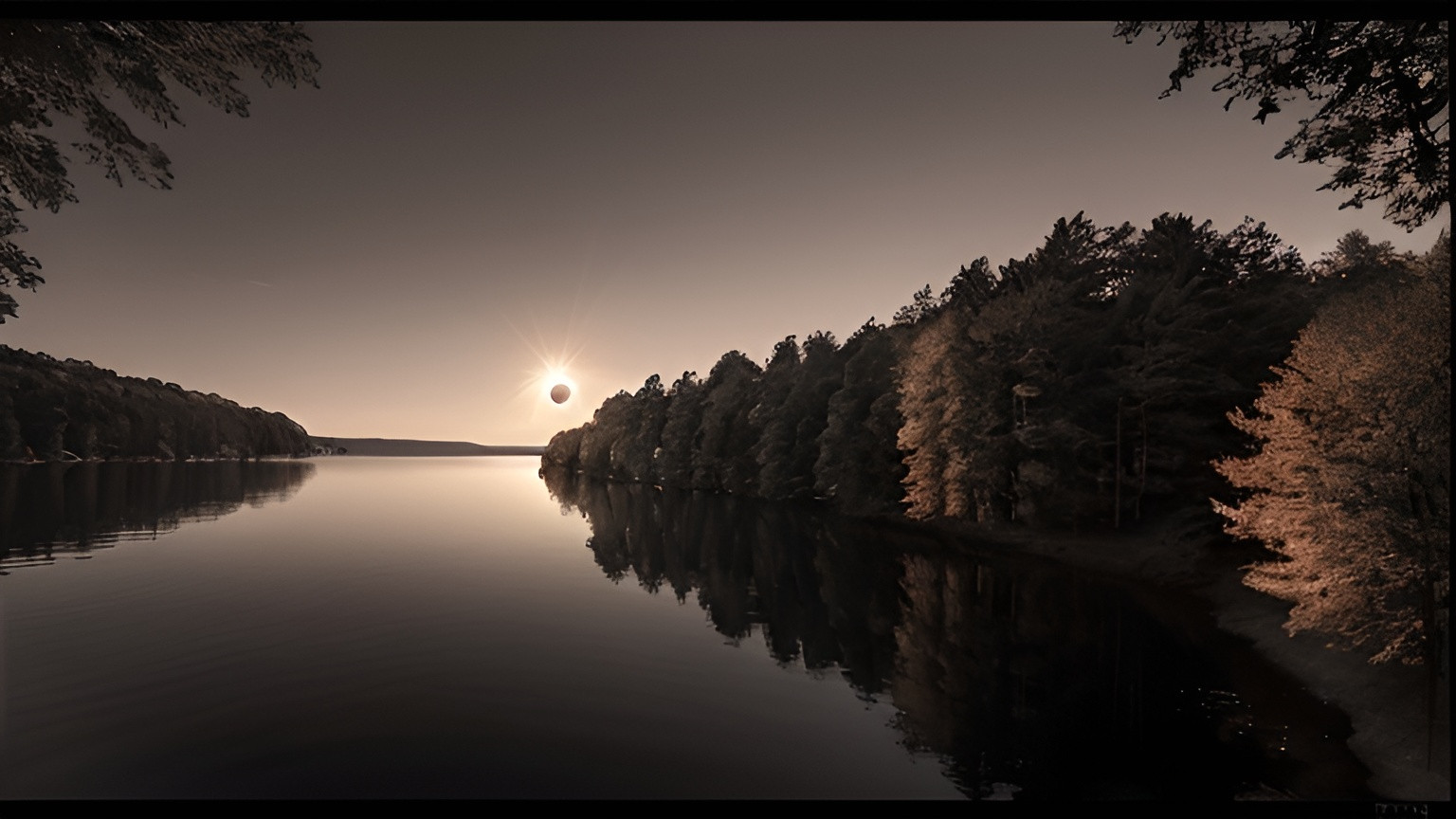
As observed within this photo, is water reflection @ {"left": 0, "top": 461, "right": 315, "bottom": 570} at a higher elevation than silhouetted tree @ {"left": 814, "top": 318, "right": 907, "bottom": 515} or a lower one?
lower

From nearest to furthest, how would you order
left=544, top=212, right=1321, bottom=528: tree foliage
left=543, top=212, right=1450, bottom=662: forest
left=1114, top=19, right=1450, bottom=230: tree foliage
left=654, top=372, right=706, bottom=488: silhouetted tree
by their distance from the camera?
1. left=1114, top=19, right=1450, bottom=230: tree foliage
2. left=543, top=212, right=1450, bottom=662: forest
3. left=544, top=212, right=1321, bottom=528: tree foliage
4. left=654, top=372, right=706, bottom=488: silhouetted tree

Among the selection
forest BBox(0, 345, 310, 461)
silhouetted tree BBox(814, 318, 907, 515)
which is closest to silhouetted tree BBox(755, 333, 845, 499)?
silhouetted tree BBox(814, 318, 907, 515)

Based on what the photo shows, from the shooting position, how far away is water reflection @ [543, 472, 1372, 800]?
13516mm

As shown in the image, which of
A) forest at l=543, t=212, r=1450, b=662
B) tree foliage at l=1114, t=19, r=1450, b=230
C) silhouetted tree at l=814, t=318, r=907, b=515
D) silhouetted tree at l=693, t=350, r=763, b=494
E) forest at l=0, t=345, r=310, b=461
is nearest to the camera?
tree foliage at l=1114, t=19, r=1450, b=230

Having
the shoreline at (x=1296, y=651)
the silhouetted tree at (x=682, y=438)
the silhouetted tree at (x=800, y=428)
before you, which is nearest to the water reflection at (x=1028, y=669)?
the shoreline at (x=1296, y=651)

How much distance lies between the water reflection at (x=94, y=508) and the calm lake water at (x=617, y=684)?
2946 mm

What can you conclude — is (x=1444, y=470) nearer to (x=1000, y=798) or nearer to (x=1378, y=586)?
(x=1378, y=586)

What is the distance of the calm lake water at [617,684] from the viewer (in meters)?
12.7

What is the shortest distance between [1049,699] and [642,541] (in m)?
34.0

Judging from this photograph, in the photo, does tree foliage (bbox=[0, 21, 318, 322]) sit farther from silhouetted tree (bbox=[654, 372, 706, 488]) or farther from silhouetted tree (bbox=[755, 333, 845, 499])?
silhouetted tree (bbox=[654, 372, 706, 488])

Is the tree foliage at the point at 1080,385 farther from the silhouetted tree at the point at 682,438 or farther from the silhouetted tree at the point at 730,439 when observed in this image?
the silhouetted tree at the point at 682,438

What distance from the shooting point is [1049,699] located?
17.5 m

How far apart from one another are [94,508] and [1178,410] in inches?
3602

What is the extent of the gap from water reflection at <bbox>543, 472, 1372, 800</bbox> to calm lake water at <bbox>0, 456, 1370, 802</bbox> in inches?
4.5
